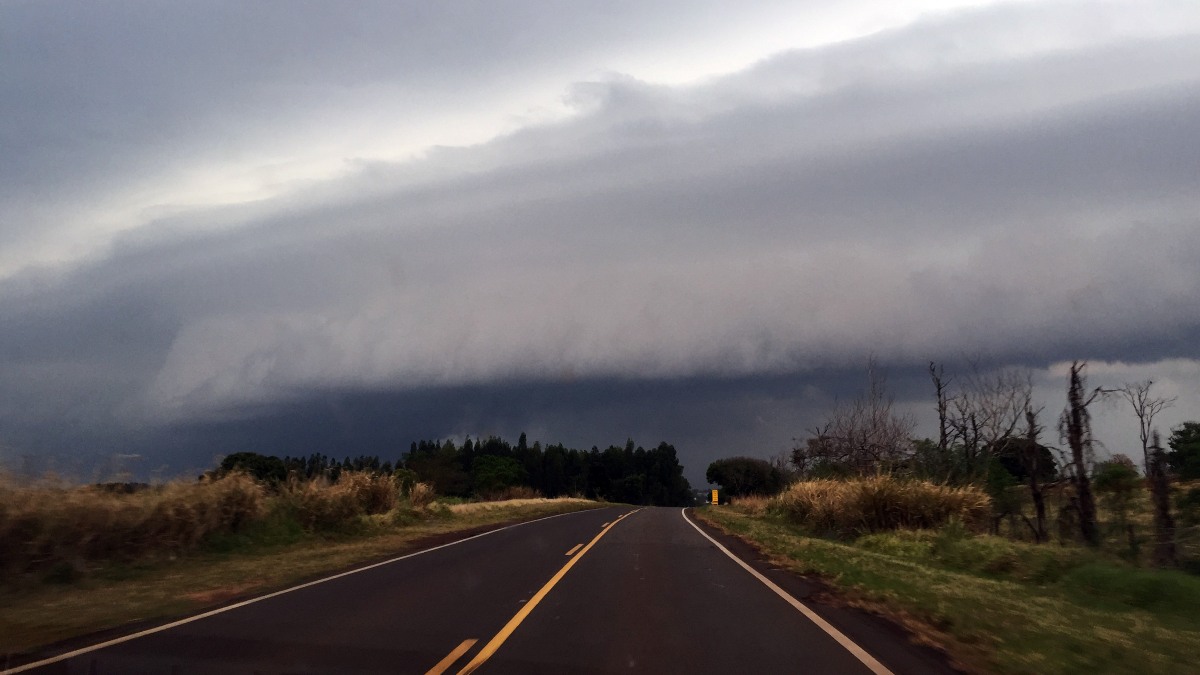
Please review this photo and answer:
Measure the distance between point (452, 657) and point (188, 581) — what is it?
30.3 ft

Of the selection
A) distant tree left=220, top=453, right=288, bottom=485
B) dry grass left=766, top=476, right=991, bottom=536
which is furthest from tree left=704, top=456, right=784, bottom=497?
dry grass left=766, top=476, right=991, bottom=536

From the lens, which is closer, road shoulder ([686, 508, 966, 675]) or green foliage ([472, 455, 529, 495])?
road shoulder ([686, 508, 966, 675])

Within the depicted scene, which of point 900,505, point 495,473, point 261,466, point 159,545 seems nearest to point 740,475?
point 495,473

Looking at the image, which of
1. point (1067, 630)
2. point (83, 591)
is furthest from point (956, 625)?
point (83, 591)

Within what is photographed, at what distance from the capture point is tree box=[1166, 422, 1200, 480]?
3105 centimetres

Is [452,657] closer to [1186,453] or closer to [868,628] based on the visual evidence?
[868,628]

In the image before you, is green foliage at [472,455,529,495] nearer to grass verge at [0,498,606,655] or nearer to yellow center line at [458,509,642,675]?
grass verge at [0,498,606,655]

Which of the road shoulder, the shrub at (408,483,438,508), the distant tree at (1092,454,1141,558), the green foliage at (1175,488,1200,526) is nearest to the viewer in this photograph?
the road shoulder

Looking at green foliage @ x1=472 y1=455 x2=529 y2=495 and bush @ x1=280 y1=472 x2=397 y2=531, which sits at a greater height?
bush @ x1=280 y1=472 x2=397 y2=531

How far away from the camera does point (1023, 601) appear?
14047 mm

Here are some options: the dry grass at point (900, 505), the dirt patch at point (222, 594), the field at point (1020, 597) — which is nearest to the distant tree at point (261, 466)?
the dirt patch at point (222, 594)

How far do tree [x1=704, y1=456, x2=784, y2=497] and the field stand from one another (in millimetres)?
86813

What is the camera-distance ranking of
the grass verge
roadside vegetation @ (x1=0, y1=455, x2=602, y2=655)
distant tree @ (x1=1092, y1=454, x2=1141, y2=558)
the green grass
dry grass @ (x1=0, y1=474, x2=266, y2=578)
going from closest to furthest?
1. the green grass
2. the grass verge
3. roadside vegetation @ (x1=0, y1=455, x2=602, y2=655)
4. dry grass @ (x1=0, y1=474, x2=266, y2=578)
5. distant tree @ (x1=1092, y1=454, x2=1141, y2=558)

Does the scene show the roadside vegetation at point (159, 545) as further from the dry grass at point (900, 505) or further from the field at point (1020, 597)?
the dry grass at point (900, 505)
